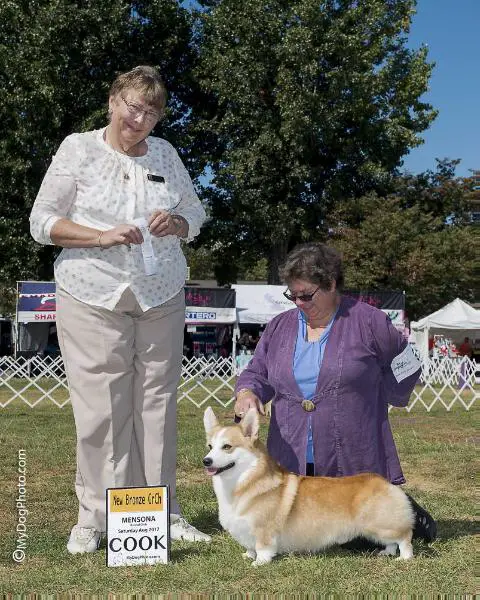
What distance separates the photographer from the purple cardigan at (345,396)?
133 inches

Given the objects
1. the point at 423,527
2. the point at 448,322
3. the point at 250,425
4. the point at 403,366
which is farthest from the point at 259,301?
the point at 250,425

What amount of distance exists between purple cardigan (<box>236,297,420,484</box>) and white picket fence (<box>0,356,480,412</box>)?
25.2ft

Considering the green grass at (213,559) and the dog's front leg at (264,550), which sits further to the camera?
the dog's front leg at (264,550)

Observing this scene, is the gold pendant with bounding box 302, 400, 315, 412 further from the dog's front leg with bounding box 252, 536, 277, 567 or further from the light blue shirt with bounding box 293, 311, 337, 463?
the dog's front leg with bounding box 252, 536, 277, 567

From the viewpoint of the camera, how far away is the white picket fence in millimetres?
12177

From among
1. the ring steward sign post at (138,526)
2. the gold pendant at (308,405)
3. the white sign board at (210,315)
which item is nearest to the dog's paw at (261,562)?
the ring steward sign post at (138,526)

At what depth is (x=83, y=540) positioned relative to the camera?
3.30m

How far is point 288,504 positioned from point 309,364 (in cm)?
68

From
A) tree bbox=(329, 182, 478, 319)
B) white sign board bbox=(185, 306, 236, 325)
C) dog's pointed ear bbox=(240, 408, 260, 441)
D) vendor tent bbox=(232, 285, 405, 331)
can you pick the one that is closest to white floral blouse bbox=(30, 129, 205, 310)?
dog's pointed ear bbox=(240, 408, 260, 441)

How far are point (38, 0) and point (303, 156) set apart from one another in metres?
8.97

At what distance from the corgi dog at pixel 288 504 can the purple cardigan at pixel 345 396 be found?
0.25m

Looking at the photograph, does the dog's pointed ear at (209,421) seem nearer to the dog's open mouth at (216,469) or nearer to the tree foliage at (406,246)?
the dog's open mouth at (216,469)

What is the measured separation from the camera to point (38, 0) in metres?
21.3

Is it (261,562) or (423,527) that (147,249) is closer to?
(261,562)
